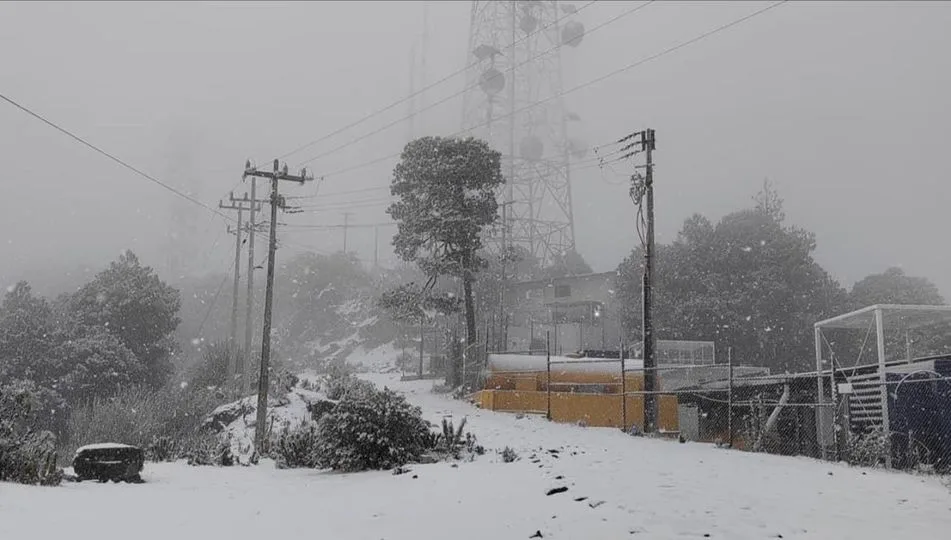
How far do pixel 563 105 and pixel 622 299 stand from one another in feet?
84.0

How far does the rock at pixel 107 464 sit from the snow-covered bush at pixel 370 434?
3271 millimetres

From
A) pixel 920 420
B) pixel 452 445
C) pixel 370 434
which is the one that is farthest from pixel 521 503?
pixel 920 420

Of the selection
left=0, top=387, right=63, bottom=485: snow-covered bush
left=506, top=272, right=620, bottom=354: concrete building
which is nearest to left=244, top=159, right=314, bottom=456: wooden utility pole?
left=0, top=387, right=63, bottom=485: snow-covered bush

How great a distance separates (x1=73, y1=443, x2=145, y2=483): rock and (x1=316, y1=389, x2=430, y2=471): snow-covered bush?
327 centimetres

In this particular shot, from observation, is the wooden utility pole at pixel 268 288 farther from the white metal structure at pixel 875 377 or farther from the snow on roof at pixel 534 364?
the white metal structure at pixel 875 377

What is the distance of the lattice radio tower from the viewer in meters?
57.2

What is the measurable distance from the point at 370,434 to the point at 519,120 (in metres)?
52.4

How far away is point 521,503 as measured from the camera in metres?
7.99

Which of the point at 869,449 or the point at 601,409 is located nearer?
the point at 869,449

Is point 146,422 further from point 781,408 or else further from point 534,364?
point 781,408

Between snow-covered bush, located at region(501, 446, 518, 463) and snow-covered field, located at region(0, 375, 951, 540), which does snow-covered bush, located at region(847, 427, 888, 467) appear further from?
snow-covered bush, located at region(501, 446, 518, 463)

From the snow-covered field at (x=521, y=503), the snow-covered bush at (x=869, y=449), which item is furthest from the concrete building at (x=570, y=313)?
the snow-covered field at (x=521, y=503)

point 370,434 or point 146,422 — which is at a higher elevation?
point 370,434

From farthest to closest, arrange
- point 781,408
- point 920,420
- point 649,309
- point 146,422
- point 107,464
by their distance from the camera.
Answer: point 146,422
point 649,309
point 781,408
point 920,420
point 107,464
